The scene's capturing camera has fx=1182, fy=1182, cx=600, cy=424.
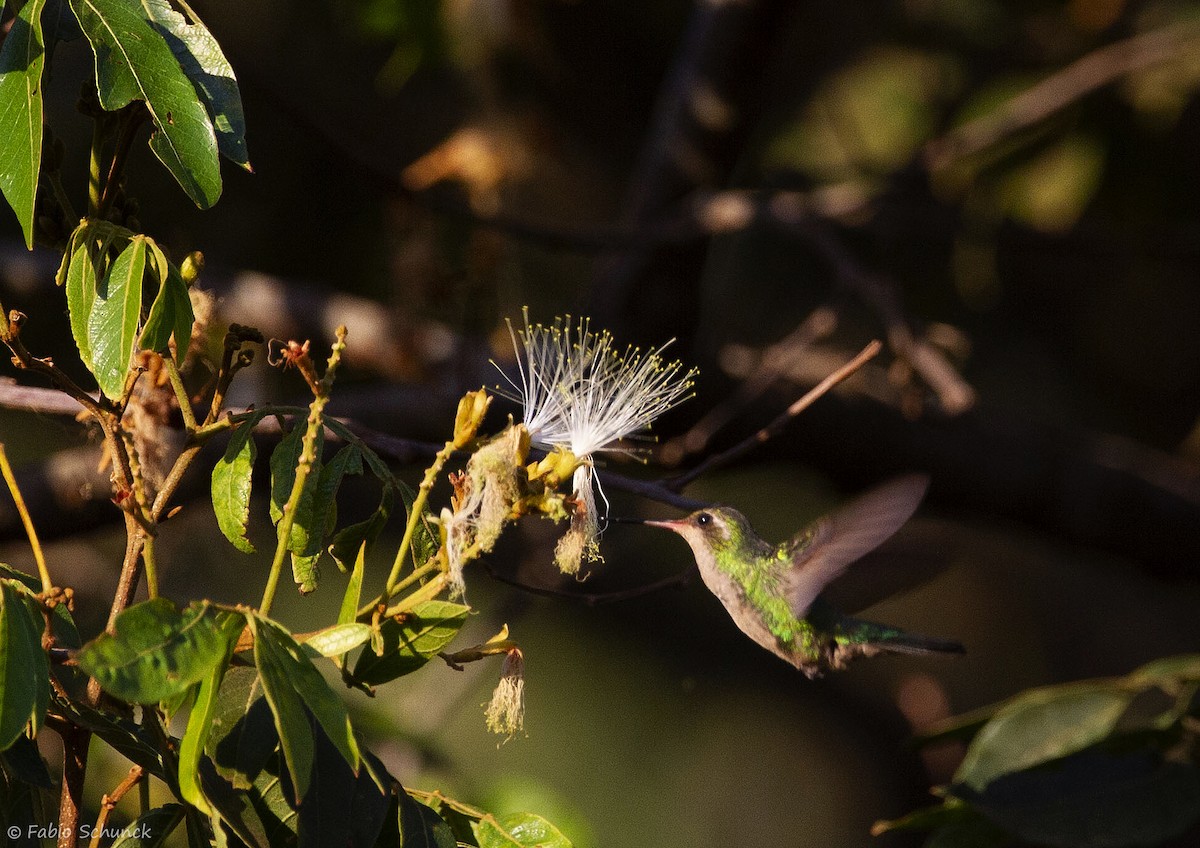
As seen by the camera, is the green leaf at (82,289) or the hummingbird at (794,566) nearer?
the green leaf at (82,289)

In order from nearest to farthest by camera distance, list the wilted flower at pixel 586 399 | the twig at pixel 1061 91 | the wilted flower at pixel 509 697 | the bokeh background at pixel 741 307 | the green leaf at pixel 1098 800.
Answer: the wilted flower at pixel 509 697 → the wilted flower at pixel 586 399 → the green leaf at pixel 1098 800 → the bokeh background at pixel 741 307 → the twig at pixel 1061 91

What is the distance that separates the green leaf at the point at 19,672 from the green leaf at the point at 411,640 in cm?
26

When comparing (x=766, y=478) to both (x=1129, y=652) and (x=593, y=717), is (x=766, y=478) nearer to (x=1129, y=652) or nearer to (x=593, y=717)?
(x=593, y=717)

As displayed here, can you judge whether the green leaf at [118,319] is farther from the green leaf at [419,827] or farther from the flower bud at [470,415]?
the green leaf at [419,827]

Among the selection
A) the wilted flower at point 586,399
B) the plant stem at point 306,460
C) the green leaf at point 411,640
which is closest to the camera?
the plant stem at point 306,460

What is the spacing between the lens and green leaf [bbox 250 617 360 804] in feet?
2.52

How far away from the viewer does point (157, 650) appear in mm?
783

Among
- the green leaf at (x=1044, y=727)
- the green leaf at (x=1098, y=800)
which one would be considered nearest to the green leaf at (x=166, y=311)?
the green leaf at (x=1098, y=800)

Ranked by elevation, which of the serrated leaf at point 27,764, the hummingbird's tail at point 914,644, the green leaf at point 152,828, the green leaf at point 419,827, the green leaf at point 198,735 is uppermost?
Result: the green leaf at point 198,735

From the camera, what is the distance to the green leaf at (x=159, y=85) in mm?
916

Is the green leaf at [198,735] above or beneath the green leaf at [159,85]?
beneath

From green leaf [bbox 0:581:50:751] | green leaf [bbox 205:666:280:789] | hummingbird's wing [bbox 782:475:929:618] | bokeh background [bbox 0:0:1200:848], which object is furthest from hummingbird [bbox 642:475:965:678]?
green leaf [bbox 0:581:50:751]

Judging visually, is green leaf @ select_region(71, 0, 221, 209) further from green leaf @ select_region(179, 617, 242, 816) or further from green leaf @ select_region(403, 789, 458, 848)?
green leaf @ select_region(403, 789, 458, 848)

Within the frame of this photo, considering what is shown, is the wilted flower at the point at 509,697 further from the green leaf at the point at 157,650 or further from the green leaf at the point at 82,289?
the green leaf at the point at 82,289
